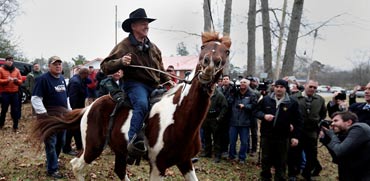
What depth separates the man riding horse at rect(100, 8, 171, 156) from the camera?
13.8ft

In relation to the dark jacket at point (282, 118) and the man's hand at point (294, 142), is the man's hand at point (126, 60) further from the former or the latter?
the man's hand at point (294, 142)

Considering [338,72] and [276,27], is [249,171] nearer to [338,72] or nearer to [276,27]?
[276,27]

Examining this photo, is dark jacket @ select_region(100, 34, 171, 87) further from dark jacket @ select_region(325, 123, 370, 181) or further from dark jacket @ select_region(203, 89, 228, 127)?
dark jacket @ select_region(203, 89, 228, 127)

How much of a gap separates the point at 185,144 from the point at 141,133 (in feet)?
1.99

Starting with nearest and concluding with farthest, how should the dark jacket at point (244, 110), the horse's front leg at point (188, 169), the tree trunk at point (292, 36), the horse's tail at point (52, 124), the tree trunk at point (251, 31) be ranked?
the horse's front leg at point (188, 169) < the horse's tail at point (52, 124) < the dark jacket at point (244, 110) < the tree trunk at point (292, 36) < the tree trunk at point (251, 31)

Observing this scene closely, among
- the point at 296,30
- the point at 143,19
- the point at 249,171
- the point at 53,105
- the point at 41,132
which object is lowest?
the point at 249,171

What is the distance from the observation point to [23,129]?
10797 mm

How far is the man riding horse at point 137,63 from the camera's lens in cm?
420

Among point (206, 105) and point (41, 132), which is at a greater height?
point (206, 105)

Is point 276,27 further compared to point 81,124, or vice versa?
point 276,27

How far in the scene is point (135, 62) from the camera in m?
4.43

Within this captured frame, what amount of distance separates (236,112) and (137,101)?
4.27 meters

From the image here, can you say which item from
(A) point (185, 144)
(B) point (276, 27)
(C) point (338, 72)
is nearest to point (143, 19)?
(A) point (185, 144)

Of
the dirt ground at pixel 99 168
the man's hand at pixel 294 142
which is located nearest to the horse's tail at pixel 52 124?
the dirt ground at pixel 99 168
